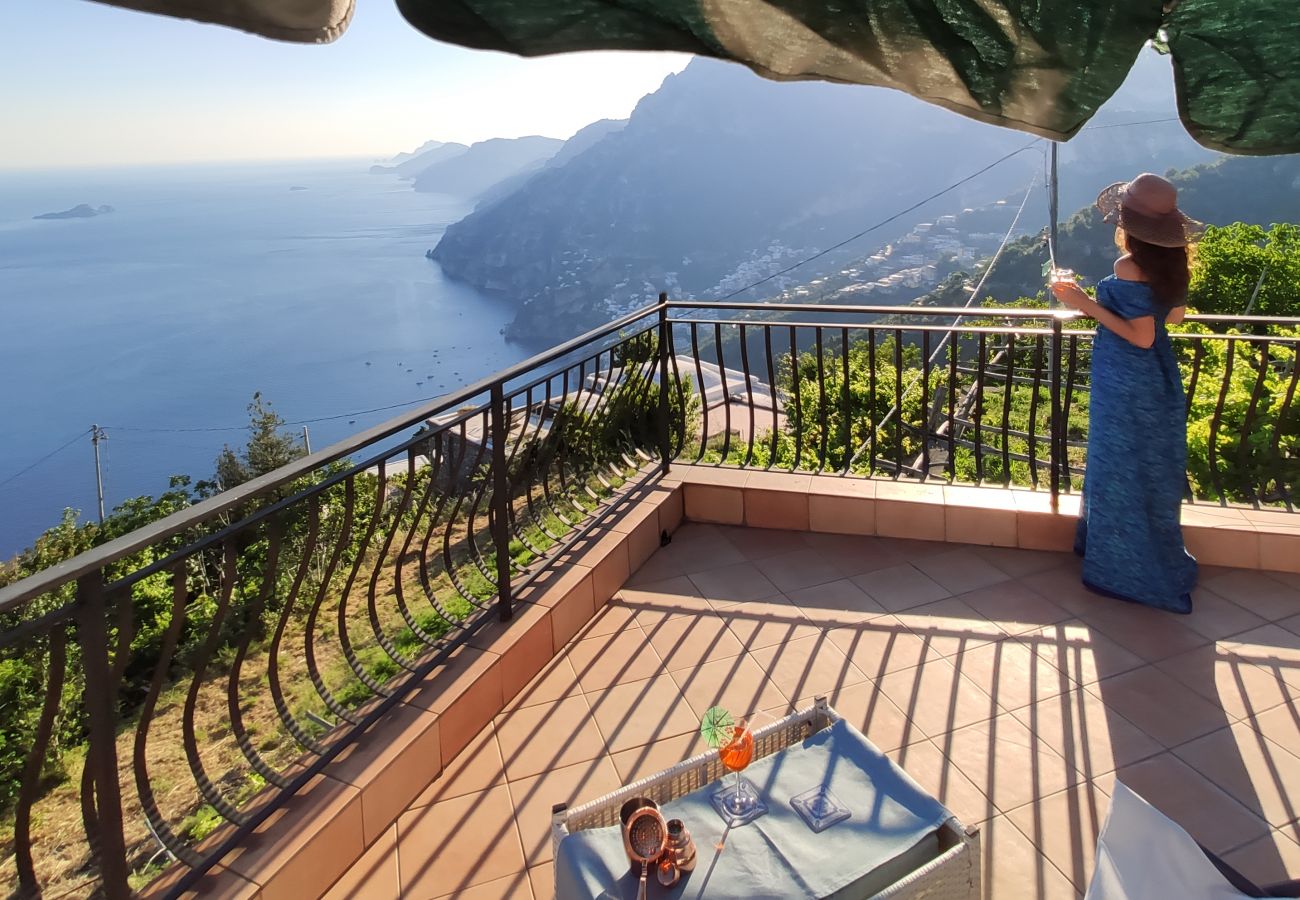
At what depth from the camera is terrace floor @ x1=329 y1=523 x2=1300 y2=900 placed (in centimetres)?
203

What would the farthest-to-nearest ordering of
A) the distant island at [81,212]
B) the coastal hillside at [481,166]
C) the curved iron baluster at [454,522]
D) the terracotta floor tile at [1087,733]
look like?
1. the coastal hillside at [481,166]
2. the distant island at [81,212]
3. the curved iron baluster at [454,522]
4. the terracotta floor tile at [1087,733]

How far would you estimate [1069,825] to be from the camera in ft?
6.71

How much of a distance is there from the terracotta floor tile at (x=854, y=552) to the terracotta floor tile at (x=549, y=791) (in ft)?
5.01

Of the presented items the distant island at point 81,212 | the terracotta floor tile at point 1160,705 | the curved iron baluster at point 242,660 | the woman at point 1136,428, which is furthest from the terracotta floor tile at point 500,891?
the distant island at point 81,212

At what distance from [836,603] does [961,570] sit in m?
Result: 0.62

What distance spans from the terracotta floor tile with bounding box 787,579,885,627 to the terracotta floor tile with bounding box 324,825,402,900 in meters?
1.68

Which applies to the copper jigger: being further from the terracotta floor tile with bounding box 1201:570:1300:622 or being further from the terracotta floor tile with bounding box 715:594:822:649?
the terracotta floor tile with bounding box 1201:570:1300:622

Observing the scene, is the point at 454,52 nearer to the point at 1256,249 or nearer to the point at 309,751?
the point at 309,751

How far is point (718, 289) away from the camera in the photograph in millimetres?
83438

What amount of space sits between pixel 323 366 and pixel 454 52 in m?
83.6

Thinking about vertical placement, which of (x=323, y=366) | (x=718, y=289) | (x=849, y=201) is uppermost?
(x=849, y=201)

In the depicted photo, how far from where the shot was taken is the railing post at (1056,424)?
326 cm

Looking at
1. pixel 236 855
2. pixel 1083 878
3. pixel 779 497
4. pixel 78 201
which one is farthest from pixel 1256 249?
pixel 78 201

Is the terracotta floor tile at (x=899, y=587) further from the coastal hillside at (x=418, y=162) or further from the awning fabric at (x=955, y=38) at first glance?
the coastal hillside at (x=418, y=162)
